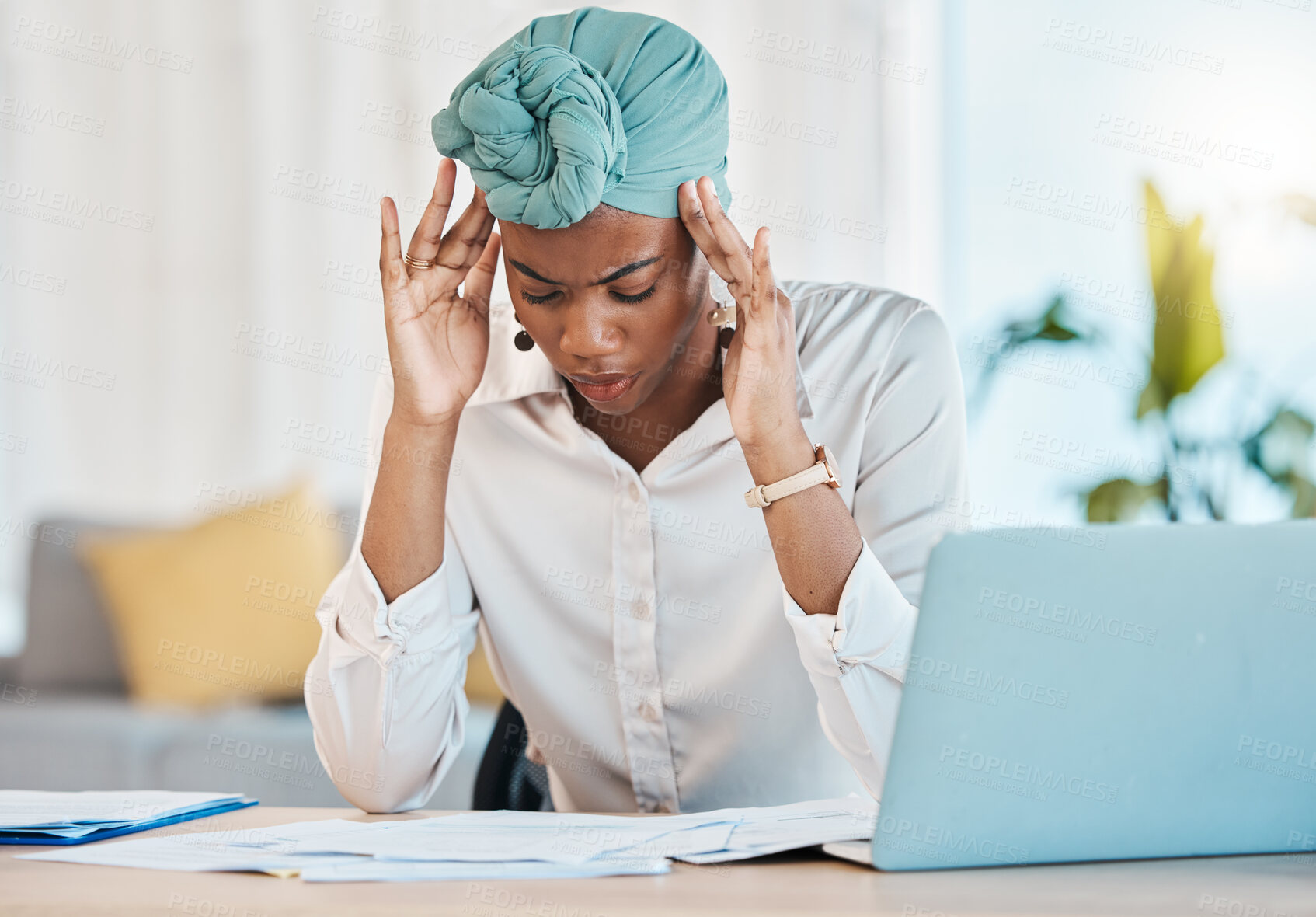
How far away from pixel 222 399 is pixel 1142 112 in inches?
112

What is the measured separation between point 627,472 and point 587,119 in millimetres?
431

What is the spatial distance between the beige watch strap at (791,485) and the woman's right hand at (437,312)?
1.23 feet

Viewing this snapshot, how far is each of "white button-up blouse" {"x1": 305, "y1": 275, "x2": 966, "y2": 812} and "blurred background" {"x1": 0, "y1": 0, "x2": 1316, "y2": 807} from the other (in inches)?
63.5

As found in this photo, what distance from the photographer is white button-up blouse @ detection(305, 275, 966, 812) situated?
1.28 m

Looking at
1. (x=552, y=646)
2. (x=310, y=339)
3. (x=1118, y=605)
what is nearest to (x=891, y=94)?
(x=310, y=339)

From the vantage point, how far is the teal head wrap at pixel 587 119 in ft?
3.58

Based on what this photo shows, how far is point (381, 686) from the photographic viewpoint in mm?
1168
